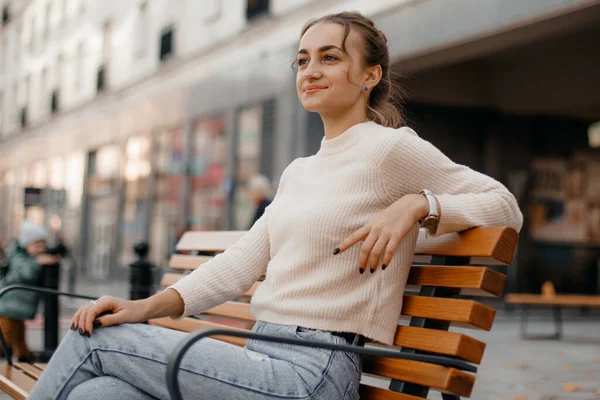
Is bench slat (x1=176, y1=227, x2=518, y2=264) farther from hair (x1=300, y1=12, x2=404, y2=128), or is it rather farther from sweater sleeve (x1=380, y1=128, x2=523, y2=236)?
hair (x1=300, y1=12, x2=404, y2=128)

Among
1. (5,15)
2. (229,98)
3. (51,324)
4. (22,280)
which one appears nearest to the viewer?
(51,324)

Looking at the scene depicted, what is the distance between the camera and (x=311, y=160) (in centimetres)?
288

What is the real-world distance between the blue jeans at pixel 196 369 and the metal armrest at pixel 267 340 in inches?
6.4

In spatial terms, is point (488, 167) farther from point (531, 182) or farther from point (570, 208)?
point (570, 208)

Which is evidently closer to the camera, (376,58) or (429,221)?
(429,221)

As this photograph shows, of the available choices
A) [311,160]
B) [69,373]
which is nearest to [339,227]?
[311,160]

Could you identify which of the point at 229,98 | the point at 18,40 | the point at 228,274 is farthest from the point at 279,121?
the point at 18,40

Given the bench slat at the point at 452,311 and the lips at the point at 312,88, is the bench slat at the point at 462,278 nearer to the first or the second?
the bench slat at the point at 452,311

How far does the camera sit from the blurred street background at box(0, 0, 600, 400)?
1203 cm

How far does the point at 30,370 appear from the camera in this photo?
3.59 metres

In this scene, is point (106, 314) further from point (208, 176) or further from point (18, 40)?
point (18, 40)

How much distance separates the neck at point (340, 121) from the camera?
281cm

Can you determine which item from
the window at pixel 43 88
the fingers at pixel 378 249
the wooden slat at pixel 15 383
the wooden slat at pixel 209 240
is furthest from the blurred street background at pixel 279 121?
the fingers at pixel 378 249

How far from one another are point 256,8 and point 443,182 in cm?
1457
